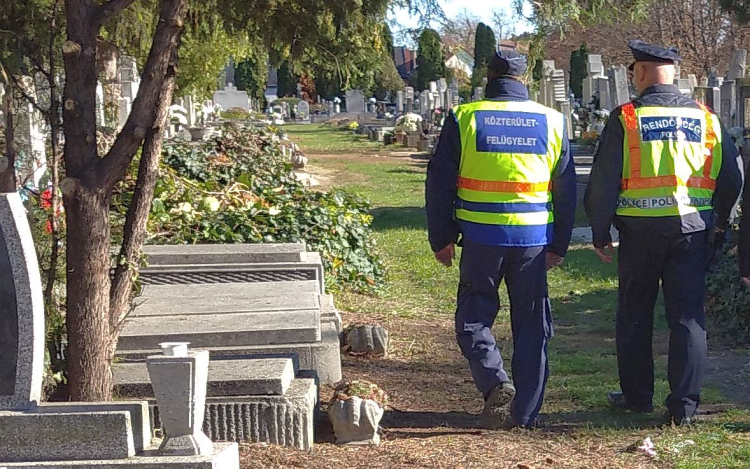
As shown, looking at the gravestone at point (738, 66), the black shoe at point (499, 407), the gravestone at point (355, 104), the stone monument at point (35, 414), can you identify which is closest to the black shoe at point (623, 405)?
the black shoe at point (499, 407)

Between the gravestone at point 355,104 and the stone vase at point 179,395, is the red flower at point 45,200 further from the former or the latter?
the gravestone at point 355,104

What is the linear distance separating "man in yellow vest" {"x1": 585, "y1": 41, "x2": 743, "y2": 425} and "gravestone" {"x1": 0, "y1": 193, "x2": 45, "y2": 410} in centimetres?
276

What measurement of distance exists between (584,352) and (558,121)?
8.75 ft

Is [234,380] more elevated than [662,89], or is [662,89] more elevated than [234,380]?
[662,89]

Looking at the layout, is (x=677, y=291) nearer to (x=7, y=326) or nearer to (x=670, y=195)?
(x=670, y=195)

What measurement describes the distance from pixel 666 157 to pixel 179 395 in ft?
8.77

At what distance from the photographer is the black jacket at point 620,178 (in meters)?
5.22

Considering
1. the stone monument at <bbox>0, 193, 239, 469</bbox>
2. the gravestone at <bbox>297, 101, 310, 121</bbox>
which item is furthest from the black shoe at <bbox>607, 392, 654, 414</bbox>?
the gravestone at <bbox>297, 101, 310, 121</bbox>

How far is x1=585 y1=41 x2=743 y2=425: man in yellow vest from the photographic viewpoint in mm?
5211

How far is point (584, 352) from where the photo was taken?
7.49m

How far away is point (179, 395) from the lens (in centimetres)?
398

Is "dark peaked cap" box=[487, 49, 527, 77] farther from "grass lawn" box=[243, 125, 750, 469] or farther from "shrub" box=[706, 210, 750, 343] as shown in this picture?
"shrub" box=[706, 210, 750, 343]

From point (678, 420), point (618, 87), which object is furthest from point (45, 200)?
point (618, 87)

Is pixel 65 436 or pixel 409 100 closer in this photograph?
pixel 65 436
